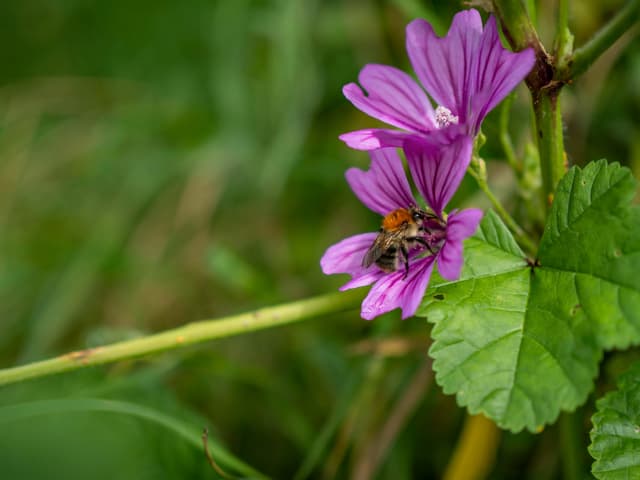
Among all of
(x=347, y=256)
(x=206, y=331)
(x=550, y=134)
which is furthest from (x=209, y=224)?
(x=550, y=134)

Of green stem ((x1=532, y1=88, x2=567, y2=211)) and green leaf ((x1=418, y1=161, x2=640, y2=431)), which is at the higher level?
green stem ((x1=532, y1=88, x2=567, y2=211))

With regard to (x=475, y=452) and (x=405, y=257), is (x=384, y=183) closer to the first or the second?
(x=405, y=257)

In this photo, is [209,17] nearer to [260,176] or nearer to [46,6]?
[46,6]

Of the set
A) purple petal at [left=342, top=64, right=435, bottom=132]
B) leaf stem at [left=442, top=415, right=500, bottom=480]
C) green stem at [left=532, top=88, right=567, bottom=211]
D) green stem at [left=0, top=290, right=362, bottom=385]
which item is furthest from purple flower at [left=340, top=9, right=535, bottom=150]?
leaf stem at [left=442, top=415, right=500, bottom=480]

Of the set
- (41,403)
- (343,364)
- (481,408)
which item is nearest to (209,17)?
(343,364)

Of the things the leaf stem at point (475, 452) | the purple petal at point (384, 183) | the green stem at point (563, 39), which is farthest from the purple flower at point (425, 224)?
the leaf stem at point (475, 452)

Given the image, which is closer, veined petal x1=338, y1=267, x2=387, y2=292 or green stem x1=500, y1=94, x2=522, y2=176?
veined petal x1=338, y1=267, x2=387, y2=292

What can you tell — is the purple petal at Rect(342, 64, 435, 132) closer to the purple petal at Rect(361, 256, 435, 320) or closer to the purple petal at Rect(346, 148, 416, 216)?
the purple petal at Rect(346, 148, 416, 216)

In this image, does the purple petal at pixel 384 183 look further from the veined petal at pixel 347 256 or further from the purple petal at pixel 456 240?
the purple petal at pixel 456 240
